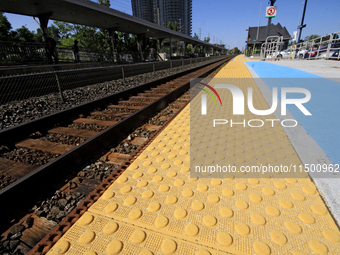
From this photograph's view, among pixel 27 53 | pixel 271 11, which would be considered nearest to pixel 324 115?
pixel 27 53

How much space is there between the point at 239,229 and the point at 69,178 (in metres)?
2.16

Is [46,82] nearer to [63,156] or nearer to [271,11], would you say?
[63,156]

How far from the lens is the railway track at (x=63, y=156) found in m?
1.89

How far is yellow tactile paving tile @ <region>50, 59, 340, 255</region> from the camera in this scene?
143cm

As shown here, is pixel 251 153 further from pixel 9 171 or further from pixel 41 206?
pixel 9 171

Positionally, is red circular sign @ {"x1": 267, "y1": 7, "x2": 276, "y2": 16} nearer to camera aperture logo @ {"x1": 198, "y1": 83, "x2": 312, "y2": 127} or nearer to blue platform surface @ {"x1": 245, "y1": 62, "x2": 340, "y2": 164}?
blue platform surface @ {"x1": 245, "y1": 62, "x2": 340, "y2": 164}

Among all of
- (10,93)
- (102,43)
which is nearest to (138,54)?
(102,43)

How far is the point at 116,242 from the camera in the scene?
1.49m

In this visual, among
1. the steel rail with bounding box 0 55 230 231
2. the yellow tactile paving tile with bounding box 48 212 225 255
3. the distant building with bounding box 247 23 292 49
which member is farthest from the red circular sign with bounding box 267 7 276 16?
the yellow tactile paving tile with bounding box 48 212 225 255

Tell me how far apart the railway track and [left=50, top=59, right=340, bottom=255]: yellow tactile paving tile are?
13.5 inches

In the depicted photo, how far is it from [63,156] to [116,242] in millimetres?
1484

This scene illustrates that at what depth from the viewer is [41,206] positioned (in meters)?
1.95

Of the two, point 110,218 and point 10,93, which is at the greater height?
point 10,93

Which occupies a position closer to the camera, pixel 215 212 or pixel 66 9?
pixel 215 212
